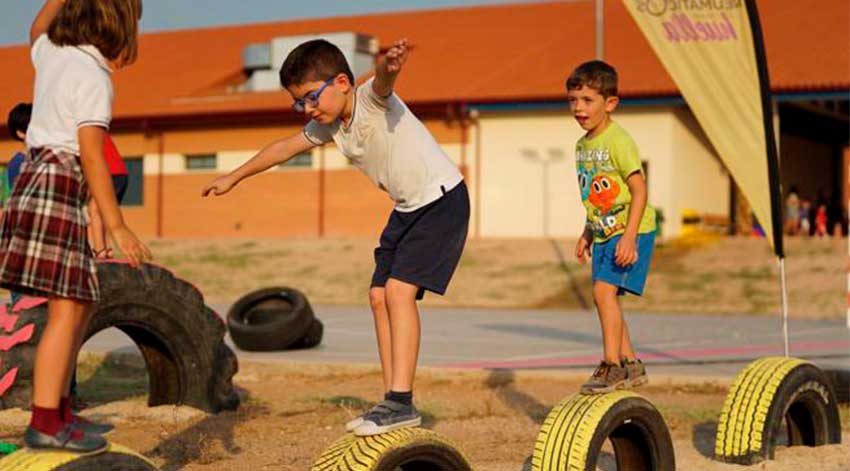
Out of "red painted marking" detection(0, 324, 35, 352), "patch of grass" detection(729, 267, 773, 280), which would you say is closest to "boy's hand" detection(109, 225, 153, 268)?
"red painted marking" detection(0, 324, 35, 352)

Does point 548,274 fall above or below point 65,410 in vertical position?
above

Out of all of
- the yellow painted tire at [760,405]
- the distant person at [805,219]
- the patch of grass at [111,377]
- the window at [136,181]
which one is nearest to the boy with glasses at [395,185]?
the yellow painted tire at [760,405]

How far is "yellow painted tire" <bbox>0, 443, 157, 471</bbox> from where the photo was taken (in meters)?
5.05

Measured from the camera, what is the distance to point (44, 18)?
227 inches

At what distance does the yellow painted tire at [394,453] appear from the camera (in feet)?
19.2

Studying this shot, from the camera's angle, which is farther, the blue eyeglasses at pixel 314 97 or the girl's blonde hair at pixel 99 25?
the blue eyeglasses at pixel 314 97

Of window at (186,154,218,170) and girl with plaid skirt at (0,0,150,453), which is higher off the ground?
window at (186,154,218,170)

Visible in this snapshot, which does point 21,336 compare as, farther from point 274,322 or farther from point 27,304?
point 274,322

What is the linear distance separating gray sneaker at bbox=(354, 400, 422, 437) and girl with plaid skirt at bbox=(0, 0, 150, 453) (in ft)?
4.06

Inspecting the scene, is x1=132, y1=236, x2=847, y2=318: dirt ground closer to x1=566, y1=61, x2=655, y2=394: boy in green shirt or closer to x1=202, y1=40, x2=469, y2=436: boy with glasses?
x1=566, y1=61, x2=655, y2=394: boy in green shirt

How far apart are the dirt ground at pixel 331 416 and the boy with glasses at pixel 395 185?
1.56 m

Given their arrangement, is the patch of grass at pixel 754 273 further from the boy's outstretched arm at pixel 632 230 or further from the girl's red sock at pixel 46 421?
the girl's red sock at pixel 46 421

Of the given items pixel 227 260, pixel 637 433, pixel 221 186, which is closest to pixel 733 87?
pixel 637 433

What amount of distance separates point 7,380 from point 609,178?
413cm
